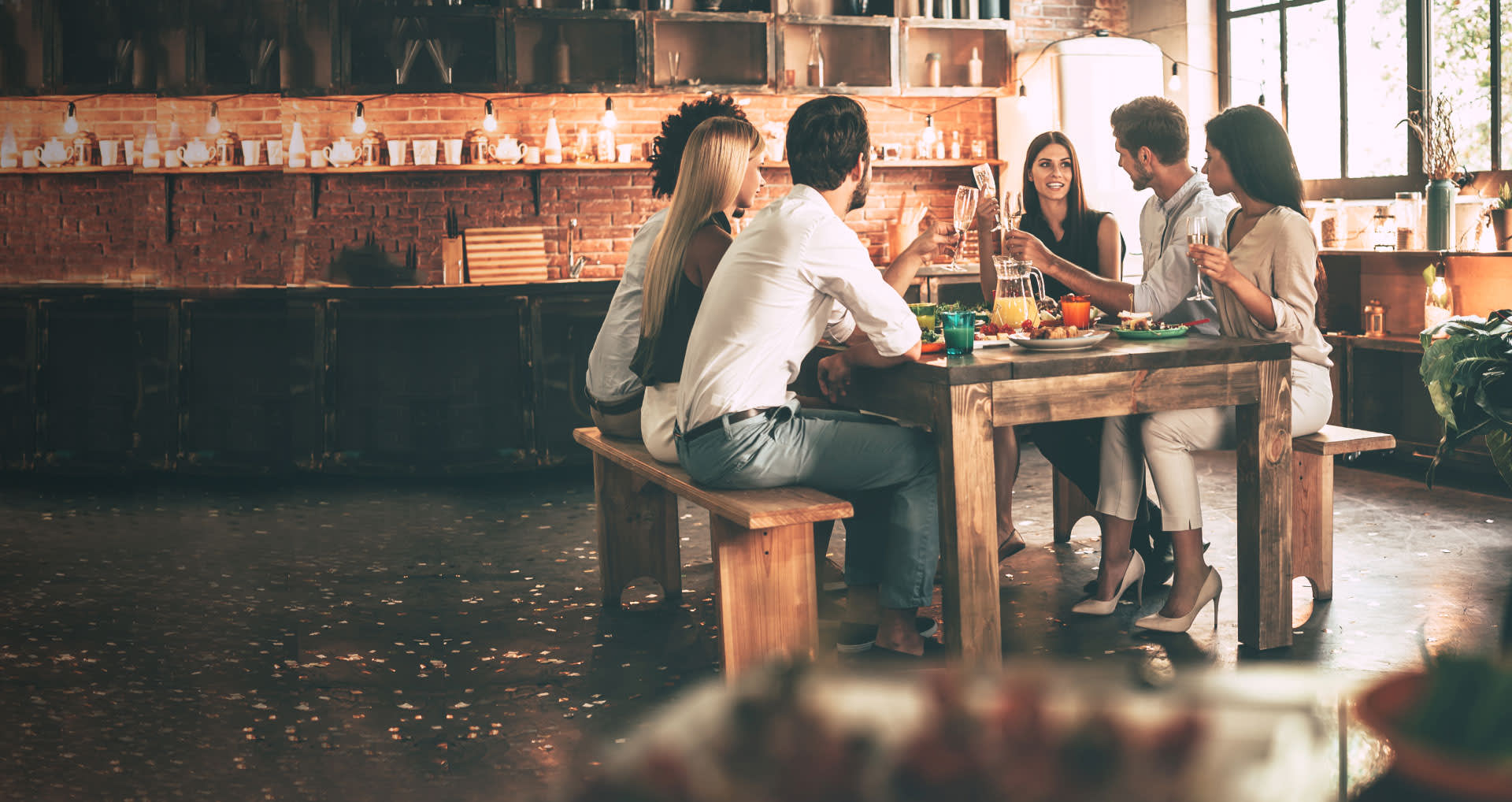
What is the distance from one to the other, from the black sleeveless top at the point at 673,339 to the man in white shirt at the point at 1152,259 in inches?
41.3

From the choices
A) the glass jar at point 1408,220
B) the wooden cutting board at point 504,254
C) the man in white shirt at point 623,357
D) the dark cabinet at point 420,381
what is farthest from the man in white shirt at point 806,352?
the wooden cutting board at point 504,254

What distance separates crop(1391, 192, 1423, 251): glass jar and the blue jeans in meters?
3.76

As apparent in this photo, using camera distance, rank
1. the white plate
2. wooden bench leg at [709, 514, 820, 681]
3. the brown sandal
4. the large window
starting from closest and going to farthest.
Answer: wooden bench leg at [709, 514, 820, 681], the white plate, the brown sandal, the large window

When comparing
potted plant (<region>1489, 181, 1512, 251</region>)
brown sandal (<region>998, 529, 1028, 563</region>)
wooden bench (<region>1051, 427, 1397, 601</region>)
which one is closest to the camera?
wooden bench (<region>1051, 427, 1397, 601</region>)

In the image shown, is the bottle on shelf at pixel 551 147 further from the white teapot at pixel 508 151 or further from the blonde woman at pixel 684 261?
the blonde woman at pixel 684 261

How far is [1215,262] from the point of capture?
3.11 meters

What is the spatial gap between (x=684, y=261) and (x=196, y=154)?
465 centimetres

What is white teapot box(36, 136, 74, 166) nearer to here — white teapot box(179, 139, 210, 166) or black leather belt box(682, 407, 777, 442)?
white teapot box(179, 139, 210, 166)

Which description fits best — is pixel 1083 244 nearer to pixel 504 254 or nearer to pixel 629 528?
pixel 629 528

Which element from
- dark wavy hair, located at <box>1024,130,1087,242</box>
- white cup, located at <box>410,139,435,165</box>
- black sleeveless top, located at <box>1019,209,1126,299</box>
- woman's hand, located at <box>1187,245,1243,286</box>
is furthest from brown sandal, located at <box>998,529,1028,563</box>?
white cup, located at <box>410,139,435,165</box>

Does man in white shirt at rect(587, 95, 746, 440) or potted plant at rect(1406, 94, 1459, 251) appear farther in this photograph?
potted plant at rect(1406, 94, 1459, 251)

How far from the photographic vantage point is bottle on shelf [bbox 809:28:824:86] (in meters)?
7.09

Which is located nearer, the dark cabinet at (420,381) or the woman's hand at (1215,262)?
the woman's hand at (1215,262)

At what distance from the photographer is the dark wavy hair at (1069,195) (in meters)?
4.08
